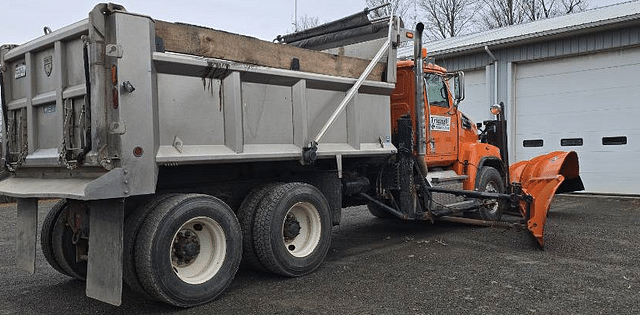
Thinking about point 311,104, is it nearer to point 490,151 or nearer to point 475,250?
point 475,250

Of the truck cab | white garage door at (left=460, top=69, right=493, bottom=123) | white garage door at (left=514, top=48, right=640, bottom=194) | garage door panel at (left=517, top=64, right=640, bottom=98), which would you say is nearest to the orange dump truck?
the truck cab

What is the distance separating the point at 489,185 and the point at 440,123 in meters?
1.63

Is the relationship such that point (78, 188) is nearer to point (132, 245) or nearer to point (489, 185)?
point (132, 245)

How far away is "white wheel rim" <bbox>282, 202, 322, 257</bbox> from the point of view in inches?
229

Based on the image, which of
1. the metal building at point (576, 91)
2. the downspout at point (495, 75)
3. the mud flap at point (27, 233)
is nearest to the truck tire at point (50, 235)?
the mud flap at point (27, 233)

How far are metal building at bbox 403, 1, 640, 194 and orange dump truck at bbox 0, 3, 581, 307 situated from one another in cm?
693

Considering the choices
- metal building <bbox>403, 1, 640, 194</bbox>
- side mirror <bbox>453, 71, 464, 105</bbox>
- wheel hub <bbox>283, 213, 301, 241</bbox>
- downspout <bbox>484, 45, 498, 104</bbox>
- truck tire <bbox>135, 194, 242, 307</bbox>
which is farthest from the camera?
downspout <bbox>484, 45, 498, 104</bbox>

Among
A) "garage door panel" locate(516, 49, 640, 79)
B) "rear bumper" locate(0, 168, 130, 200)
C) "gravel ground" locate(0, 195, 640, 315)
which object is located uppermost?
"garage door panel" locate(516, 49, 640, 79)

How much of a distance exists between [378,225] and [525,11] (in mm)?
34263

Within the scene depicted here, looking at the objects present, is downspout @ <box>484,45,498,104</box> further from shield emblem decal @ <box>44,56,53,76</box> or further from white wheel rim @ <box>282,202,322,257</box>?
shield emblem decal @ <box>44,56,53,76</box>

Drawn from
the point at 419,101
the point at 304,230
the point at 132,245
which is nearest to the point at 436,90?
the point at 419,101

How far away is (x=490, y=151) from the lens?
9.17m

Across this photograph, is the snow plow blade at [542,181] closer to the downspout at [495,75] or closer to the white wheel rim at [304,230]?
the white wheel rim at [304,230]

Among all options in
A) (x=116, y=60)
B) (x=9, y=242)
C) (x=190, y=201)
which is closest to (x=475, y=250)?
(x=190, y=201)
